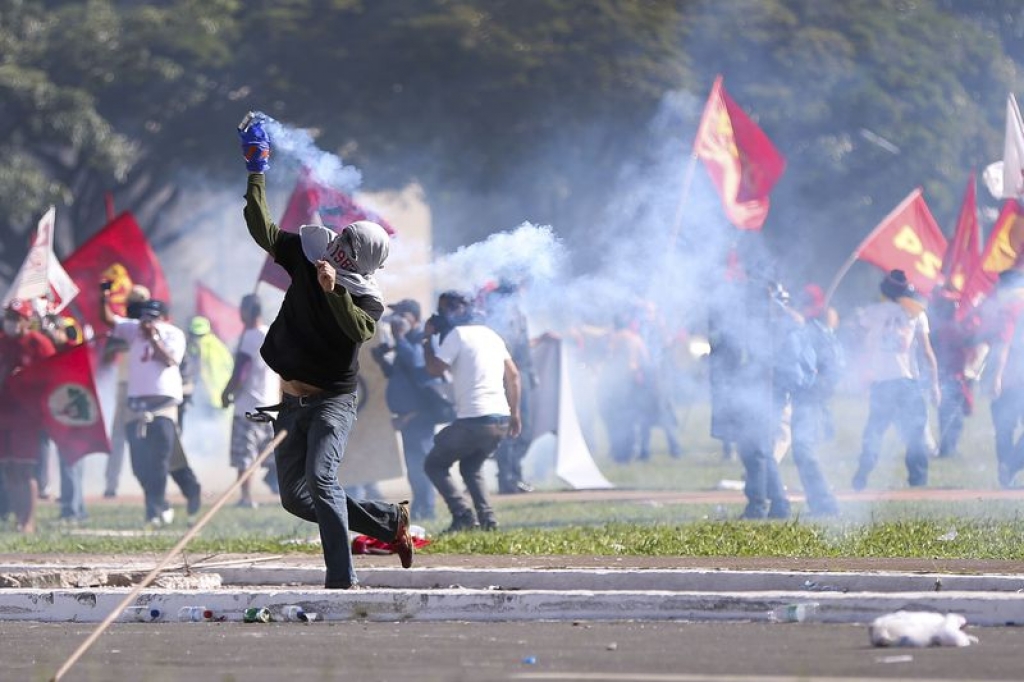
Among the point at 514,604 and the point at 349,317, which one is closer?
the point at 349,317

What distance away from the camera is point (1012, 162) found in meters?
17.0

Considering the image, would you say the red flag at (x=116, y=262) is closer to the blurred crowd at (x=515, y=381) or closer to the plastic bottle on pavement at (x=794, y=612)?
the blurred crowd at (x=515, y=381)

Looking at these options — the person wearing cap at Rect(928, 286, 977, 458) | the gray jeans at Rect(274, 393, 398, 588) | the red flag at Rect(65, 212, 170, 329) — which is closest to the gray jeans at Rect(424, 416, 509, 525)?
the gray jeans at Rect(274, 393, 398, 588)

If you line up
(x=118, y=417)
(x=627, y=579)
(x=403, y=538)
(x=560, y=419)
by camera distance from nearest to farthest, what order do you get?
(x=627, y=579)
(x=403, y=538)
(x=560, y=419)
(x=118, y=417)

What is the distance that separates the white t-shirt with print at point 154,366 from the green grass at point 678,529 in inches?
40.8

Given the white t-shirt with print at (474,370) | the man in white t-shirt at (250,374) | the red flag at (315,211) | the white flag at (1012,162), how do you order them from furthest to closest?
the man in white t-shirt at (250,374) < the white flag at (1012,162) < the white t-shirt with print at (474,370) < the red flag at (315,211)

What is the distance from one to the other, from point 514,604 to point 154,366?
26.8ft

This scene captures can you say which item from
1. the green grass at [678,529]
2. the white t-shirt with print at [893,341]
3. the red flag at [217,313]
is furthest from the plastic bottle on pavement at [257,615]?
the red flag at [217,313]

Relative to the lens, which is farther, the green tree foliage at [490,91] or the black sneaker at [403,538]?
the green tree foliage at [490,91]

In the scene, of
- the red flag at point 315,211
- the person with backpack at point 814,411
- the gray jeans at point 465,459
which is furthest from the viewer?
the person with backpack at point 814,411

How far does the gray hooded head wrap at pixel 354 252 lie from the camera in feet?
28.8

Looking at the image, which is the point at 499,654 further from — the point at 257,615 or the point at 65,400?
the point at 65,400

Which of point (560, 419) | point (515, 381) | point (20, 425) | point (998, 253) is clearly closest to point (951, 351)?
point (998, 253)

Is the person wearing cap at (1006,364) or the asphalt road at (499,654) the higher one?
the person wearing cap at (1006,364)
